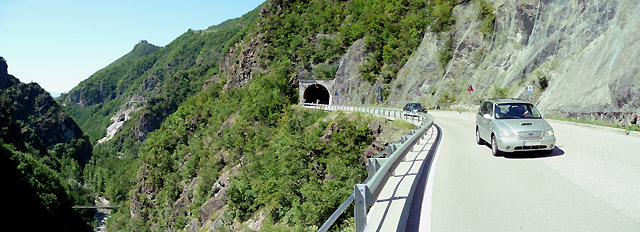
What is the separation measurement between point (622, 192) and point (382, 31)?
232 feet

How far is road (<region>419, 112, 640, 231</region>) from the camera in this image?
16.6 ft

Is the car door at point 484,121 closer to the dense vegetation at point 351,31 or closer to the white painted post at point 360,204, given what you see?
the white painted post at point 360,204

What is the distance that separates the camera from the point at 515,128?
1009 cm

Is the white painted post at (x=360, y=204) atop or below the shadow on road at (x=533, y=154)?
atop

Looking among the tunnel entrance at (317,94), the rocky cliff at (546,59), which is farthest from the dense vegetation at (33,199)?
the rocky cliff at (546,59)

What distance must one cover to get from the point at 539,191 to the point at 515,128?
3.76 m

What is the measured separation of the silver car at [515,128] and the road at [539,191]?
0.38 meters

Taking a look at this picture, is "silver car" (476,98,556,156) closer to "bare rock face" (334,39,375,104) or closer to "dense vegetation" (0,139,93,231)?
"bare rock face" (334,39,375,104)

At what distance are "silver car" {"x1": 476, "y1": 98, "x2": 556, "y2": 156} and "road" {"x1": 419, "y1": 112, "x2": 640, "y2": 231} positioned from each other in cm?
38

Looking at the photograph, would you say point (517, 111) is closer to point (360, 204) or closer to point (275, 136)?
point (360, 204)

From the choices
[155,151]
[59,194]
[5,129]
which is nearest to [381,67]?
[155,151]

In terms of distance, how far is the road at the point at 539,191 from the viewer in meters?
5.07

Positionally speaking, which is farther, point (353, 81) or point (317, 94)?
point (317, 94)

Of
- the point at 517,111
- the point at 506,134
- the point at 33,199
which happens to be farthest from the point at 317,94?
the point at 506,134
